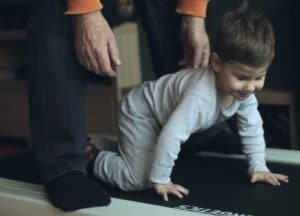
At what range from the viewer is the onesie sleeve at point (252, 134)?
1444 mm

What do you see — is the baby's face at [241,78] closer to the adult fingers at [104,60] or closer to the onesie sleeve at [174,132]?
the onesie sleeve at [174,132]

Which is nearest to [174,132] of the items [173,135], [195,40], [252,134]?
[173,135]

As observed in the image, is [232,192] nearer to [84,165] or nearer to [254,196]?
[254,196]

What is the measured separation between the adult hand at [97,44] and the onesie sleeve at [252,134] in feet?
1.12

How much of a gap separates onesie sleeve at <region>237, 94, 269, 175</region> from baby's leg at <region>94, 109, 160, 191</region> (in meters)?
0.20

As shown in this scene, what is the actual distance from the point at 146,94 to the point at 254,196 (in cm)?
34

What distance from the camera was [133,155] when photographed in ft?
4.79

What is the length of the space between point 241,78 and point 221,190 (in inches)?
10.5

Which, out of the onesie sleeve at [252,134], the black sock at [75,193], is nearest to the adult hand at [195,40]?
the onesie sleeve at [252,134]

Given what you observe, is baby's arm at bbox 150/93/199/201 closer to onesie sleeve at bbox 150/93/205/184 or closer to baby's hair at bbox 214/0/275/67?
onesie sleeve at bbox 150/93/205/184

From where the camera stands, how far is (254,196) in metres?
1.34

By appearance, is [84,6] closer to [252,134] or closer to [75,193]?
[75,193]

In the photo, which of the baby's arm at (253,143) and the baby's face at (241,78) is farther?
the baby's arm at (253,143)

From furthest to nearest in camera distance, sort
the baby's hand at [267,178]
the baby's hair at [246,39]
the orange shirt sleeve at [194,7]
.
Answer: the orange shirt sleeve at [194,7]
the baby's hand at [267,178]
the baby's hair at [246,39]
